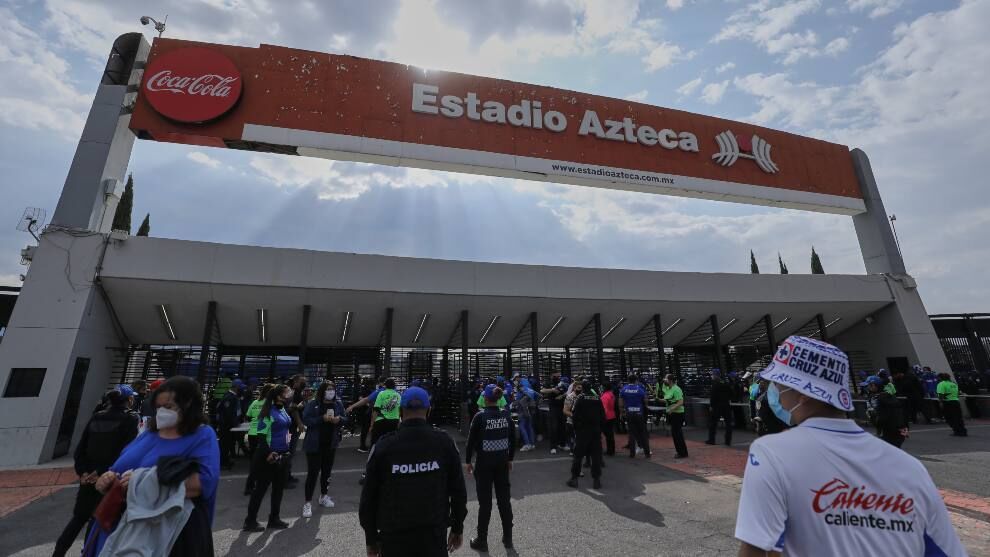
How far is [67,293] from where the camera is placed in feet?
36.5

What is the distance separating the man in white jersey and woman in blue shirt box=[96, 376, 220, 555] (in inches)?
107

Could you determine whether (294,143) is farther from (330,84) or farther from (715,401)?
(715,401)

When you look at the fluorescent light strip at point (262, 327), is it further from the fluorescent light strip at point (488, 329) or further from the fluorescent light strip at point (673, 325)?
the fluorescent light strip at point (673, 325)

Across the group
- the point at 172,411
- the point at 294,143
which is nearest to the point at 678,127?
the point at 294,143

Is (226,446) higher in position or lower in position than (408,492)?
lower

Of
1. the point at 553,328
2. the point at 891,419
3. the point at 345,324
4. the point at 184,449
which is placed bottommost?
the point at 891,419

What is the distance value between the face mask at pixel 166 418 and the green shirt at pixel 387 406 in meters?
5.57

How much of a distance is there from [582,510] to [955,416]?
1227cm

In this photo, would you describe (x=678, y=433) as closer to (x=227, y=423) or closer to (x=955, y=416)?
(x=955, y=416)

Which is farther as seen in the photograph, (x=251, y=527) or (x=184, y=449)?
(x=251, y=527)

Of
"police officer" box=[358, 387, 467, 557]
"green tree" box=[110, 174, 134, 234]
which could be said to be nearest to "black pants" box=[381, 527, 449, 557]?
"police officer" box=[358, 387, 467, 557]

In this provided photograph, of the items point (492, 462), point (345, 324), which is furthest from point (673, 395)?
point (345, 324)

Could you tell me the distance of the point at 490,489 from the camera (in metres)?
5.17

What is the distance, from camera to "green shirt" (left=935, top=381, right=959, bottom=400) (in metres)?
11.7
